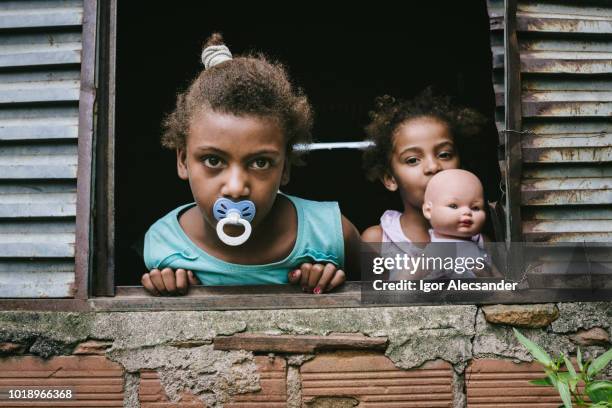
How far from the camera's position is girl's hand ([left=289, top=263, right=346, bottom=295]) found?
300cm

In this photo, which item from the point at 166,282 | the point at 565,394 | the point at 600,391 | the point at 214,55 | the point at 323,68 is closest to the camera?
the point at 565,394

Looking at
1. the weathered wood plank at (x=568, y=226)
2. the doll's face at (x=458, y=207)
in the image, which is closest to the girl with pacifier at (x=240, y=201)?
the doll's face at (x=458, y=207)

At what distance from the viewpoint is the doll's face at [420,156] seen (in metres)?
3.37

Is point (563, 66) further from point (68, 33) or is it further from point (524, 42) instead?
point (68, 33)

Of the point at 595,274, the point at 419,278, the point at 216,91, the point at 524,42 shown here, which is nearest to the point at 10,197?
the point at 216,91

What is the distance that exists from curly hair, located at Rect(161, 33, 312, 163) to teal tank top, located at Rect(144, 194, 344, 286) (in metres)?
0.39

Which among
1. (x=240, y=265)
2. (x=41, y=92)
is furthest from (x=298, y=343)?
(x=41, y=92)

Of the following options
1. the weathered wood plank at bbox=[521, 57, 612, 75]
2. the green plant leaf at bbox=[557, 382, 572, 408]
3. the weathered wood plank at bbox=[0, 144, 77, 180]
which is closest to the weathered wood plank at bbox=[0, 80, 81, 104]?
the weathered wood plank at bbox=[0, 144, 77, 180]

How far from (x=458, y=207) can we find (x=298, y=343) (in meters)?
0.95

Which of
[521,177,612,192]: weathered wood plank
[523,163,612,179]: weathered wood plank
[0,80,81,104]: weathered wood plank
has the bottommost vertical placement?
[521,177,612,192]: weathered wood plank

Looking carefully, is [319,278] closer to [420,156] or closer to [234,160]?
[234,160]

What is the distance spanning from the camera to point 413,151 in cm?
343

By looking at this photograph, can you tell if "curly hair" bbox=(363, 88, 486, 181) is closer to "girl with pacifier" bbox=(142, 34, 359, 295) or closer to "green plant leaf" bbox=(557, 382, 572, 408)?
"girl with pacifier" bbox=(142, 34, 359, 295)

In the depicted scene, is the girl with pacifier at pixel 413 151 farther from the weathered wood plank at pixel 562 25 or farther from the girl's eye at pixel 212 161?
the girl's eye at pixel 212 161
